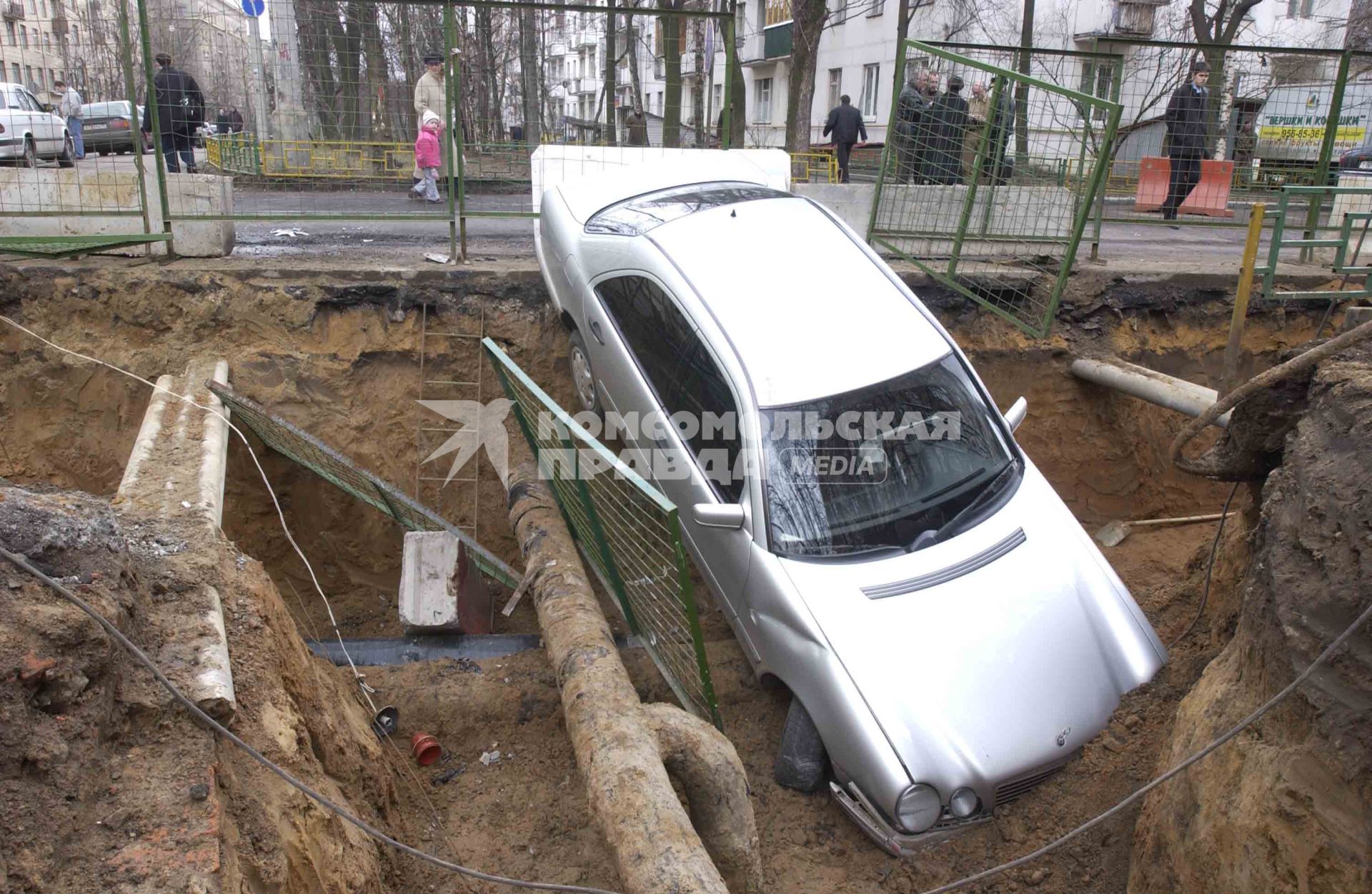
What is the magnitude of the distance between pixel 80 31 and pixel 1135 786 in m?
9.08

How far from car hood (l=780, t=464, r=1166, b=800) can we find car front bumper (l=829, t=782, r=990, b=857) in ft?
0.62

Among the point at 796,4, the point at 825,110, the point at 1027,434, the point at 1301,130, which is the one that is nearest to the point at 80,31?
the point at 1027,434

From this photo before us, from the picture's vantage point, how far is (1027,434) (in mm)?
7543

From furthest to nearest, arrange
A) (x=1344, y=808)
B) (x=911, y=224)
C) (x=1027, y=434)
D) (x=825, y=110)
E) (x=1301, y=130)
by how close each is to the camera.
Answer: (x=825, y=110)
(x=1301, y=130)
(x=911, y=224)
(x=1027, y=434)
(x=1344, y=808)

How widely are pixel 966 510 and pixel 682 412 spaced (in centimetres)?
147

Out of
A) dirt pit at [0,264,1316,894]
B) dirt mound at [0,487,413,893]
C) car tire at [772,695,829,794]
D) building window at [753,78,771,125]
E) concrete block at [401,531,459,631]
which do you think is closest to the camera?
dirt mound at [0,487,413,893]

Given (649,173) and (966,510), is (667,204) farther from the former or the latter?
(966,510)

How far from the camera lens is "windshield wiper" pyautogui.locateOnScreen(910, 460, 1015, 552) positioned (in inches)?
170

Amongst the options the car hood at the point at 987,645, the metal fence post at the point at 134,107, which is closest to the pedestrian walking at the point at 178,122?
the metal fence post at the point at 134,107

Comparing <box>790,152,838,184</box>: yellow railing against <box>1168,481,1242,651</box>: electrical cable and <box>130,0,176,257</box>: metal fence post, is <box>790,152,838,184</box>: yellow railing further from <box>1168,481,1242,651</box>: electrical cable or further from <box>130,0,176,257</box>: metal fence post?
<box>1168,481,1242,651</box>: electrical cable

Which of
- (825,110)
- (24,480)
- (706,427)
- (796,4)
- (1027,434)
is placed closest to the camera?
(706,427)

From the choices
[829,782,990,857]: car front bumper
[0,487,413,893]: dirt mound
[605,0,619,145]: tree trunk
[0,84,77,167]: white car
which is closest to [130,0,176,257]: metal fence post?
[0,84,77,167]: white car

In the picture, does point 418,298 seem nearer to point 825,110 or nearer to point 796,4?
point 796,4

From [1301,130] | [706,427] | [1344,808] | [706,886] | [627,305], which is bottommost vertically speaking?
[706,886]
